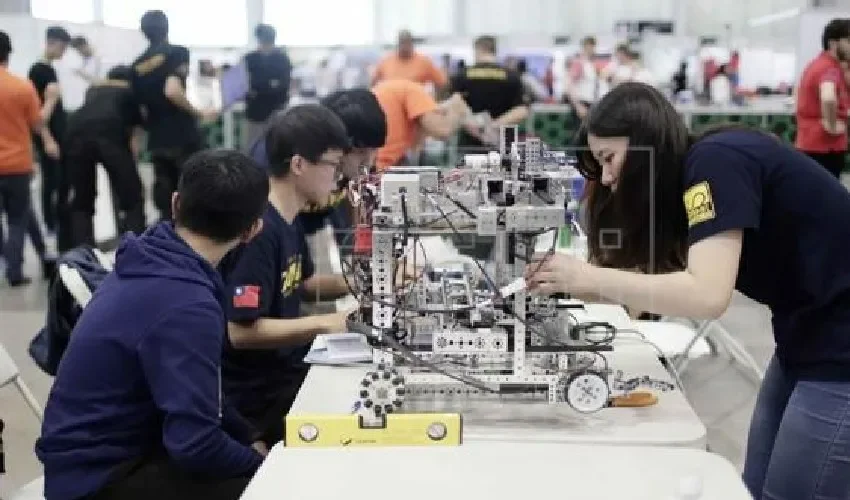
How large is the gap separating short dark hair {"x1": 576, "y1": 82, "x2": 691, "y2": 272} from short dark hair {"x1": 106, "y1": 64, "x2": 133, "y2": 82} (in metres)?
3.98

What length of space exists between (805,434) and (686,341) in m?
1.55

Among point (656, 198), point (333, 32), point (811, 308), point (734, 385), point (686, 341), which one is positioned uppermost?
point (333, 32)

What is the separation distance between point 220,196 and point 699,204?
778mm

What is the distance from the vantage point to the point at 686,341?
10.0 ft

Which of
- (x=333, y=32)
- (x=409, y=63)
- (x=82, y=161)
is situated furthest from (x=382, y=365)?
(x=333, y=32)

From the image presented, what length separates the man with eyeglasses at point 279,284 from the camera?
1.99 metres

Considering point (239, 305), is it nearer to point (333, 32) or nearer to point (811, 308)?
point (811, 308)

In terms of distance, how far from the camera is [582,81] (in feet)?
25.9

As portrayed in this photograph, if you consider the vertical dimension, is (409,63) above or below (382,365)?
above

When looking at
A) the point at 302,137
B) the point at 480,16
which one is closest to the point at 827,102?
the point at 302,137

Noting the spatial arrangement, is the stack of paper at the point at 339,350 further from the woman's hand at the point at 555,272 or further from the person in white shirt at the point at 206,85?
the person in white shirt at the point at 206,85

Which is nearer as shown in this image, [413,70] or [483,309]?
[483,309]

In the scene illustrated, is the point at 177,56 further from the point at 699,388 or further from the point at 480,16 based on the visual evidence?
the point at 480,16

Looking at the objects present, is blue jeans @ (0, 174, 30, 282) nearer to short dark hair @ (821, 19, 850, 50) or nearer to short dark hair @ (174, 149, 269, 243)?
short dark hair @ (174, 149, 269, 243)
